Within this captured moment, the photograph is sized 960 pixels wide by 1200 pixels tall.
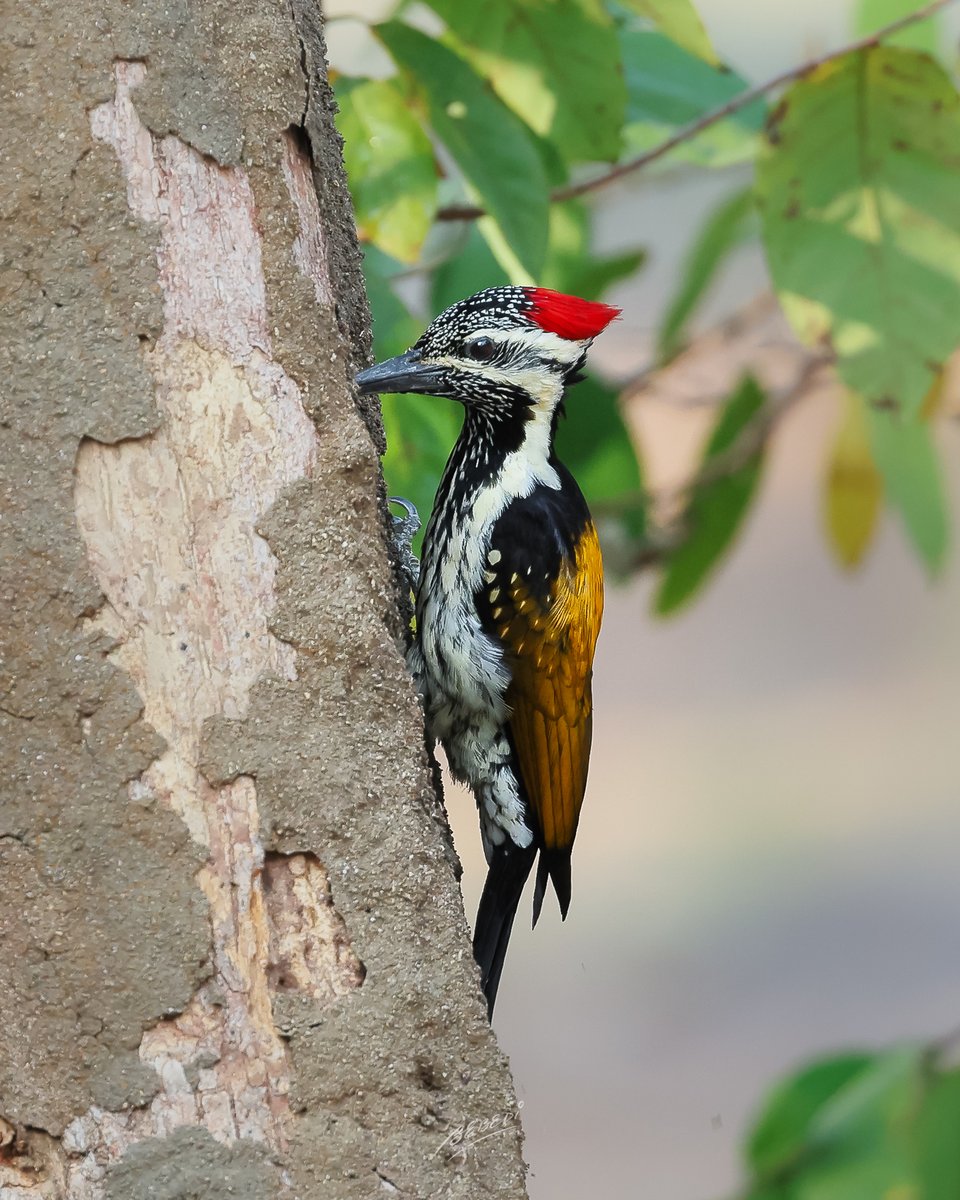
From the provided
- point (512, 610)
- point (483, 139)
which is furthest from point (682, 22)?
point (512, 610)

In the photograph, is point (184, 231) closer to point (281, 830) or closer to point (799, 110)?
point (281, 830)

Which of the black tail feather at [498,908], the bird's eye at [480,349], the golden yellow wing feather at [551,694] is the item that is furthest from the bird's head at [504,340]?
the black tail feather at [498,908]

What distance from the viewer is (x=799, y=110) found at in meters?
3.05

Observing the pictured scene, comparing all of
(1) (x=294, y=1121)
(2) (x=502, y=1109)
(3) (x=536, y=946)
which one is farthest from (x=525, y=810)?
(3) (x=536, y=946)

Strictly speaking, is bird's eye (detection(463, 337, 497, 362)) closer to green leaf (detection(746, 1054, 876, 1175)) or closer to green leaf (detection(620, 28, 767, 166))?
green leaf (detection(620, 28, 767, 166))

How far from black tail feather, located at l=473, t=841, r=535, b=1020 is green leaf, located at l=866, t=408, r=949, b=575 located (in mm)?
1141

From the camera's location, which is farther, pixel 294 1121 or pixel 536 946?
pixel 536 946

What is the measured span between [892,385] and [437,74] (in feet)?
3.33

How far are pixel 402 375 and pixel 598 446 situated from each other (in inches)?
27.2

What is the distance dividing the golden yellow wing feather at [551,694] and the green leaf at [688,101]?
0.97m

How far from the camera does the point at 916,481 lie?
3.56m

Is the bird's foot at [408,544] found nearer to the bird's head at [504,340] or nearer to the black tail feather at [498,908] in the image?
the bird's head at [504,340]

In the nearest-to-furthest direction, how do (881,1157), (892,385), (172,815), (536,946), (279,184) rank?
1. (172,815)
2. (279,184)
3. (892,385)
4. (881,1157)
5. (536,946)

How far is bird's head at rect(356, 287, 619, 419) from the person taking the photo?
323 centimetres
